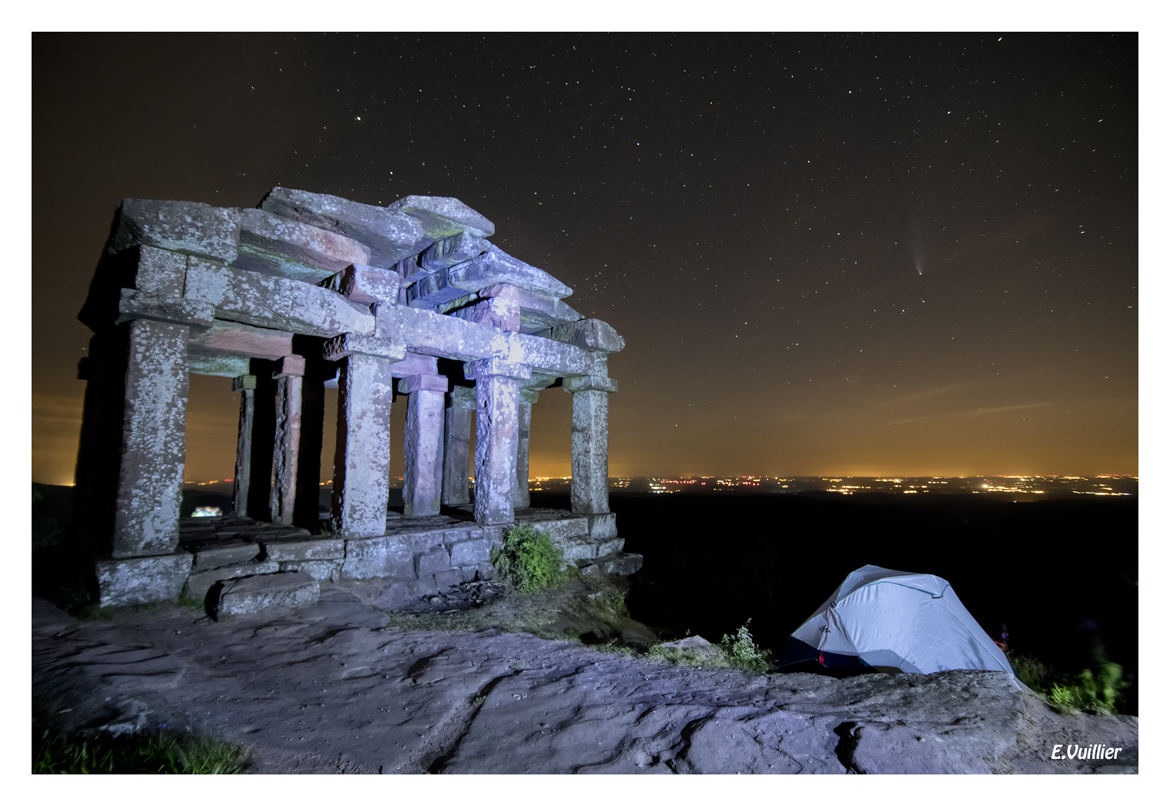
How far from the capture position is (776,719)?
9.85 ft

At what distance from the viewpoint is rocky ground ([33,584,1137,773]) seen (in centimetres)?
268

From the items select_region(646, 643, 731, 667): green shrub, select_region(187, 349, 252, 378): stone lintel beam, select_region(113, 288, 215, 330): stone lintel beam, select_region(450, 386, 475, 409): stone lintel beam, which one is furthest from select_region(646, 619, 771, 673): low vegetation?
select_region(187, 349, 252, 378): stone lintel beam

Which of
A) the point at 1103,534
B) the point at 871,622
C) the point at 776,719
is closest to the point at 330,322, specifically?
the point at 776,719

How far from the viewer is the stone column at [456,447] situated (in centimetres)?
1202

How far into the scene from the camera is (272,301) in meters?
5.88

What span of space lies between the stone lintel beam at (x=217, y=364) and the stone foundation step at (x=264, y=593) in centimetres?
530

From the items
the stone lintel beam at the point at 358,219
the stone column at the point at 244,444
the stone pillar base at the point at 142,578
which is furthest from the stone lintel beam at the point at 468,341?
the stone column at the point at 244,444

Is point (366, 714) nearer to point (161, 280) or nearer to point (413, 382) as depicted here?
point (161, 280)

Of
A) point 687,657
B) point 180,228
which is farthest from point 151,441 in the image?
point 687,657

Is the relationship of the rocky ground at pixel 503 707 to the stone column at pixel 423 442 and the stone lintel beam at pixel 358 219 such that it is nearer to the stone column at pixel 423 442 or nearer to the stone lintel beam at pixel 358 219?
the stone lintel beam at pixel 358 219

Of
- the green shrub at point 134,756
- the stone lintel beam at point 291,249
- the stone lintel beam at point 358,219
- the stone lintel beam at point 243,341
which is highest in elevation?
the stone lintel beam at point 358,219

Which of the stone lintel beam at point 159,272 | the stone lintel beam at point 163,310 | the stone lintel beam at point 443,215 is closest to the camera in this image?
the stone lintel beam at point 163,310

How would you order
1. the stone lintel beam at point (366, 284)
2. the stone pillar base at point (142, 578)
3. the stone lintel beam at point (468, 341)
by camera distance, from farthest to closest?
1. the stone lintel beam at point (468, 341)
2. the stone lintel beam at point (366, 284)
3. the stone pillar base at point (142, 578)

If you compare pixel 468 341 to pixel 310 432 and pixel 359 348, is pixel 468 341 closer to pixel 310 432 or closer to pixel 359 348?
pixel 359 348
